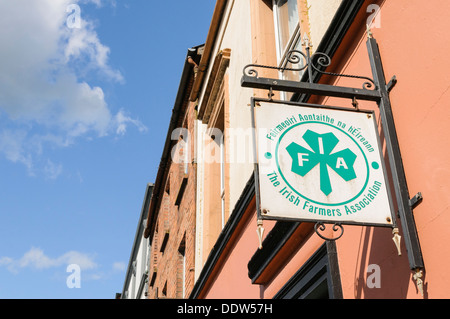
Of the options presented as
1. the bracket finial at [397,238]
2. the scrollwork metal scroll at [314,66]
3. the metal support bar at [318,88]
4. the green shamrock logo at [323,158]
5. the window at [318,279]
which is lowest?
the bracket finial at [397,238]

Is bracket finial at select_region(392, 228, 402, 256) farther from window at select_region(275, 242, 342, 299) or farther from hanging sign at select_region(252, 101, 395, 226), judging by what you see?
window at select_region(275, 242, 342, 299)

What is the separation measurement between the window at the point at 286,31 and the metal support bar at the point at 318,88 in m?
2.48

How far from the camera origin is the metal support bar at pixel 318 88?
12.1ft

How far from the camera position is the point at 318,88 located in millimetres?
3725

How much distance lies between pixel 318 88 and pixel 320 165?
2.14 ft

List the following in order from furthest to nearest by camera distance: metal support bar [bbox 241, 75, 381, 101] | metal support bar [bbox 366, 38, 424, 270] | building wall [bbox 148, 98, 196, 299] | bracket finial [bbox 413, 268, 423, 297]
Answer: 1. building wall [bbox 148, 98, 196, 299]
2. metal support bar [bbox 241, 75, 381, 101]
3. metal support bar [bbox 366, 38, 424, 270]
4. bracket finial [bbox 413, 268, 423, 297]

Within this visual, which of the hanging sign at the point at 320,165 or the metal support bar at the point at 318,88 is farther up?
the metal support bar at the point at 318,88

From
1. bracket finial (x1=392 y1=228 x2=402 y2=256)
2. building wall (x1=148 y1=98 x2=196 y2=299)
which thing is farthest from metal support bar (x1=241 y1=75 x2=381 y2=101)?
building wall (x1=148 y1=98 x2=196 y2=299)

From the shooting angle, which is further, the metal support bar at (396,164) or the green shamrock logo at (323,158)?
the green shamrock logo at (323,158)

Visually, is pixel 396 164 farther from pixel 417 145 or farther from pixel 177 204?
pixel 177 204

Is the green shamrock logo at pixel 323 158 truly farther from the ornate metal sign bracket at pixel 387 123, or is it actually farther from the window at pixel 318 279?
the window at pixel 318 279

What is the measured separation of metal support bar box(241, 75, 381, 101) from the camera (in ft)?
12.1

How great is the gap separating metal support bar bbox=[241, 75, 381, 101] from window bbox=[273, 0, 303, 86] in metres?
2.48

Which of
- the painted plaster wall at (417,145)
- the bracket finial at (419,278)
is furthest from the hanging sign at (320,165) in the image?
the bracket finial at (419,278)
